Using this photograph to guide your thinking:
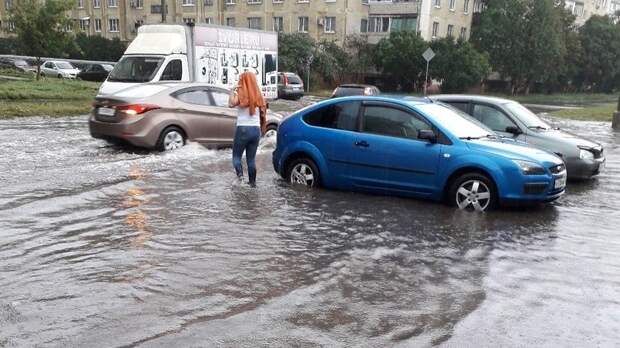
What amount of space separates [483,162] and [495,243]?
1469 mm

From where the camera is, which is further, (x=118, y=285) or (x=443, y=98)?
(x=443, y=98)

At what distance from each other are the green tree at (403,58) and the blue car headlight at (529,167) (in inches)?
1546

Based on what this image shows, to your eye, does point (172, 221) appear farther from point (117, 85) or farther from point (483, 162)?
point (117, 85)

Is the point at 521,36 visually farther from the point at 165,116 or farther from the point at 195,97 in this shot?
the point at 165,116

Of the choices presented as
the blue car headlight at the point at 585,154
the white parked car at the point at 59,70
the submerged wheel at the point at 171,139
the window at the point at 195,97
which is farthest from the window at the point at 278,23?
the blue car headlight at the point at 585,154

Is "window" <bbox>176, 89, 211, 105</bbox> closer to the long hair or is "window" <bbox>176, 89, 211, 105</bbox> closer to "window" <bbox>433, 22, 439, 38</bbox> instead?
the long hair

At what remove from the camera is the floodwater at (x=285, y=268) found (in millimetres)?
4117

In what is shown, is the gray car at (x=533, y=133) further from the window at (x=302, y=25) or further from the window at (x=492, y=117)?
the window at (x=302, y=25)

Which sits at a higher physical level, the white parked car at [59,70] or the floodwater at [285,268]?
the white parked car at [59,70]

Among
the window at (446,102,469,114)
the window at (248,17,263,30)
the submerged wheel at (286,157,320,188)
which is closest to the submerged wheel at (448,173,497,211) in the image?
the submerged wheel at (286,157,320,188)

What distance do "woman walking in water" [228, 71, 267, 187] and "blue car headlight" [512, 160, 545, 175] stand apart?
3799 millimetres

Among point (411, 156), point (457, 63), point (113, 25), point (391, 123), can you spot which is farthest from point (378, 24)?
point (411, 156)

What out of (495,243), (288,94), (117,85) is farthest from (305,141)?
(288,94)

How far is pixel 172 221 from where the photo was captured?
675 centimetres
